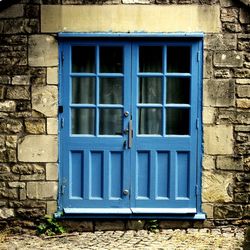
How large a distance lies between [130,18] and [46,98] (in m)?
1.35

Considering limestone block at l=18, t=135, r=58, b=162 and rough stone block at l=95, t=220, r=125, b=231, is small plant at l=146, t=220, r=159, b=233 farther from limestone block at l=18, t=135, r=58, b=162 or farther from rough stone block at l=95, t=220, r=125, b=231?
limestone block at l=18, t=135, r=58, b=162

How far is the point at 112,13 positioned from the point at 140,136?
147cm

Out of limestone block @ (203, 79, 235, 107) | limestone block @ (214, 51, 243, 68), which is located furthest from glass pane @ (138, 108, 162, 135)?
limestone block @ (214, 51, 243, 68)

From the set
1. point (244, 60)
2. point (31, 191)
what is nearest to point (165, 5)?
point (244, 60)

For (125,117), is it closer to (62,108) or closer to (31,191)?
(62,108)

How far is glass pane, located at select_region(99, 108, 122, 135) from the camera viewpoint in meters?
7.31

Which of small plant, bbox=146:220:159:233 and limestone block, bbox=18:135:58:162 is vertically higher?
limestone block, bbox=18:135:58:162

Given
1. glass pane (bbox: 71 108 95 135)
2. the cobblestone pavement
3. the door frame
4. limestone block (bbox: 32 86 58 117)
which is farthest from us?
glass pane (bbox: 71 108 95 135)

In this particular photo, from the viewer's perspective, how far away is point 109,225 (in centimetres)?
730

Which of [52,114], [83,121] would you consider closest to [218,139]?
[83,121]

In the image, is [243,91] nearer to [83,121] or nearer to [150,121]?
[150,121]

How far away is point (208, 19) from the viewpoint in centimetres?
717

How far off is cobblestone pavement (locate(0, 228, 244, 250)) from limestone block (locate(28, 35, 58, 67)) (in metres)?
2.03

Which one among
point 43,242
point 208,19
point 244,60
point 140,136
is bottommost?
point 43,242
